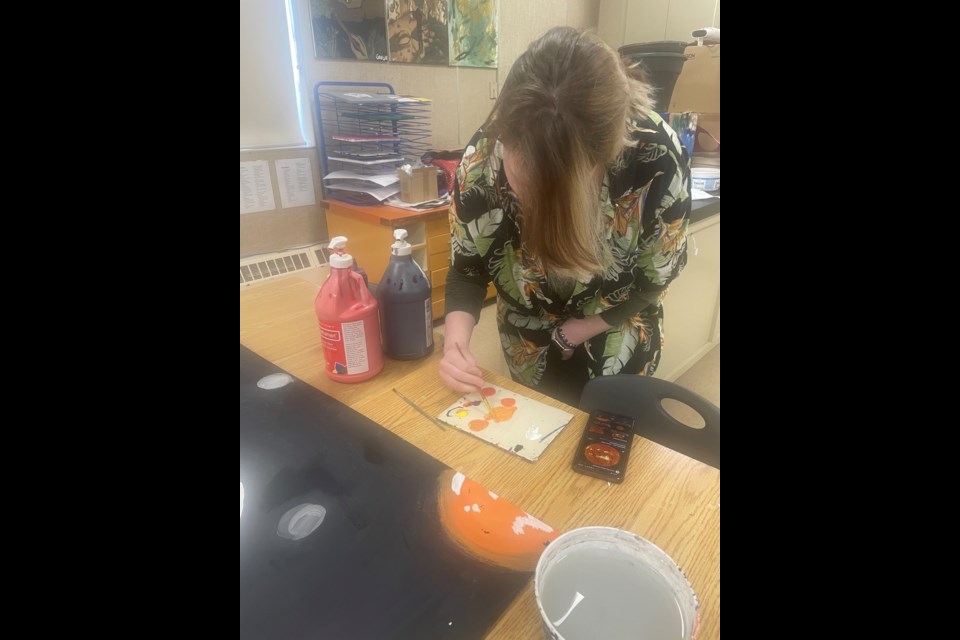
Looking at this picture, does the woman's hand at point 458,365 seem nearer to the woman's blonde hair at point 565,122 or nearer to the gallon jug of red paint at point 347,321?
the gallon jug of red paint at point 347,321

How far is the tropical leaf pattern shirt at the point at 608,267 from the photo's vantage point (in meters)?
0.95

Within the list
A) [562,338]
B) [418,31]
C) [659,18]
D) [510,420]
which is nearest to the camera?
[510,420]

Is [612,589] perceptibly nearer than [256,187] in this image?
Yes

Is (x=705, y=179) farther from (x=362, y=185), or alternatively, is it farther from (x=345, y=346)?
(x=345, y=346)

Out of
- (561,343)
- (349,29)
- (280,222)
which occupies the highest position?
(349,29)

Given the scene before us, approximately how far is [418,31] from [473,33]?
34 centimetres

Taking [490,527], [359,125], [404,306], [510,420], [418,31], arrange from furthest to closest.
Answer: [418,31]
[359,125]
[404,306]
[510,420]
[490,527]

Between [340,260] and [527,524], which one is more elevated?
[340,260]

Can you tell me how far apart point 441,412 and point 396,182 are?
4.47 ft

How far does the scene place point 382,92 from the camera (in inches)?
82.1

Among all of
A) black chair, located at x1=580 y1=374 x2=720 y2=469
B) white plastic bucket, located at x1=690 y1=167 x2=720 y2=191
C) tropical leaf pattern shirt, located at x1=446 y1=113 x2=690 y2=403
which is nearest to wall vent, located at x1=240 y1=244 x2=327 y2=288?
tropical leaf pattern shirt, located at x1=446 y1=113 x2=690 y2=403

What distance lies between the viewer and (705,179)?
1.87 m

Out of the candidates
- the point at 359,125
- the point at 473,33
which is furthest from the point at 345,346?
the point at 473,33
